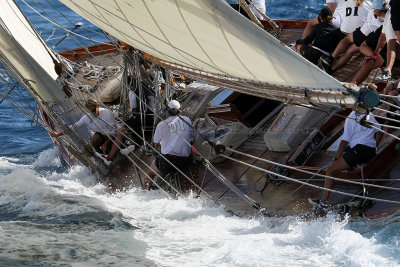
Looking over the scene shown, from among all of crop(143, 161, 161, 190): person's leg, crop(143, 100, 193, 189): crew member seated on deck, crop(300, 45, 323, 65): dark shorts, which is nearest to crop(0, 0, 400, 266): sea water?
crop(143, 161, 161, 190): person's leg

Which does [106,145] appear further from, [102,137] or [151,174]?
[151,174]

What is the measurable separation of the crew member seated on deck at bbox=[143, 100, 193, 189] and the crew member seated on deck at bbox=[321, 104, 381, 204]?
210 cm

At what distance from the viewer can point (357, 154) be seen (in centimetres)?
851

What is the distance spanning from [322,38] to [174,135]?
101 inches

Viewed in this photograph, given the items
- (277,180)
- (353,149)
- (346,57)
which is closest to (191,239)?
(277,180)

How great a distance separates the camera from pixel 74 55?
1459cm

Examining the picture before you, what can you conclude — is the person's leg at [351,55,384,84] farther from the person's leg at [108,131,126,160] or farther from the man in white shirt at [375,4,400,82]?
the person's leg at [108,131,126,160]

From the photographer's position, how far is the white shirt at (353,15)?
10.8m

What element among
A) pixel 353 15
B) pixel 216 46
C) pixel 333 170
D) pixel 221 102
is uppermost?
pixel 216 46

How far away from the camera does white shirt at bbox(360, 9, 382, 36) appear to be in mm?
10367

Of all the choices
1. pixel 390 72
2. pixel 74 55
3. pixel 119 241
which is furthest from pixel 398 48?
pixel 74 55

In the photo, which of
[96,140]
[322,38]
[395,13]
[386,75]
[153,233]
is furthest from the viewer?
[96,140]

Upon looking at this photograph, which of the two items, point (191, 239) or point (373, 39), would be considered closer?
point (191, 239)

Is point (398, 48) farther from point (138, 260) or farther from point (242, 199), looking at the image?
point (138, 260)
